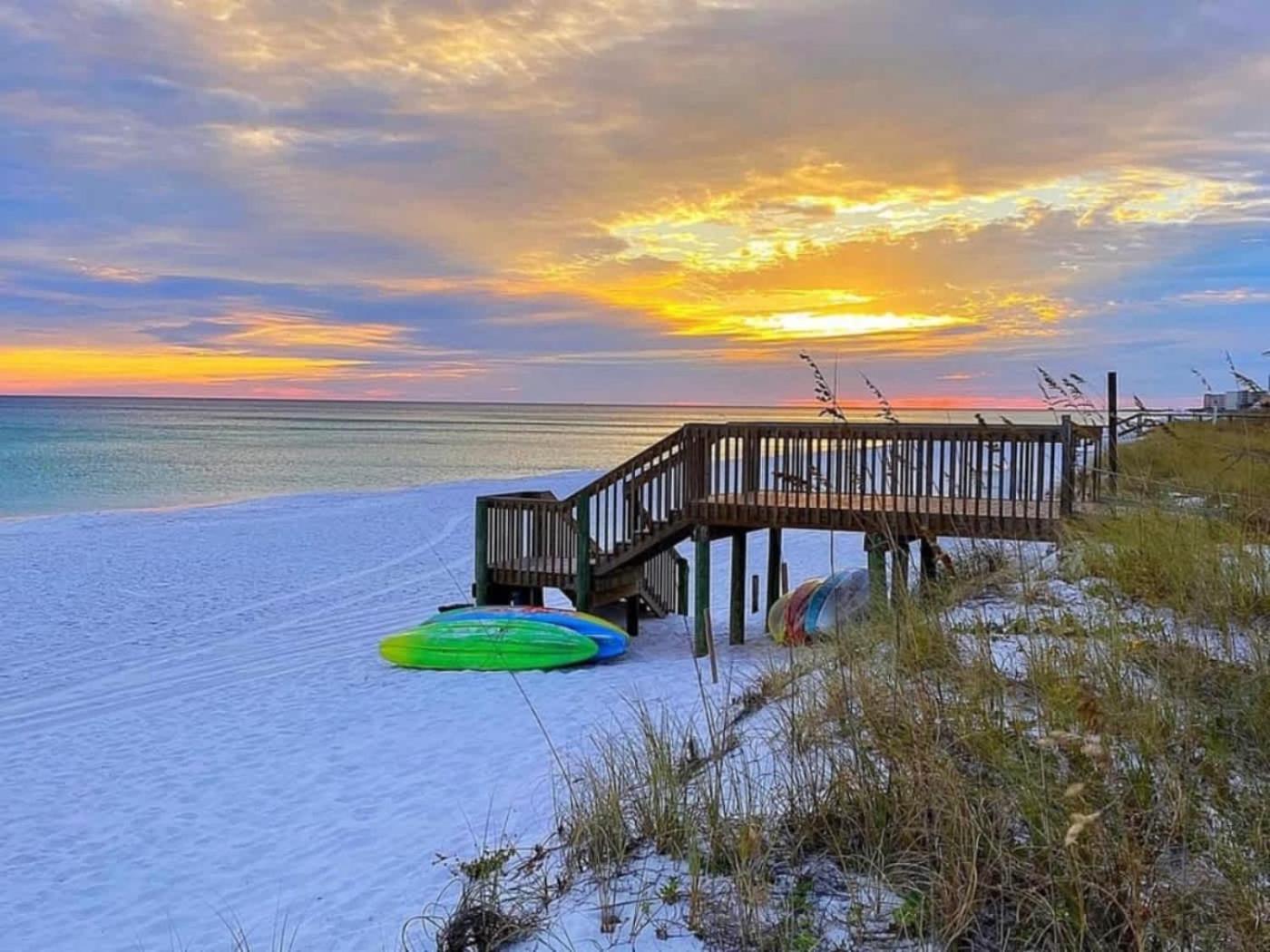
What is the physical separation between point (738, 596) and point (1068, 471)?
Result: 166 inches

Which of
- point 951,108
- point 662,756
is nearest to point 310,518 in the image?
point 951,108

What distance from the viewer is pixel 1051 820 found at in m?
2.94

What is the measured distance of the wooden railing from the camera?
30.3ft

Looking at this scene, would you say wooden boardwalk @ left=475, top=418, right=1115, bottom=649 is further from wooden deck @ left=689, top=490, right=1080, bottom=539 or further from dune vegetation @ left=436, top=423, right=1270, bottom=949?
dune vegetation @ left=436, top=423, right=1270, bottom=949

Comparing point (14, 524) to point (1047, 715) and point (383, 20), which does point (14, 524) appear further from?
point (1047, 715)

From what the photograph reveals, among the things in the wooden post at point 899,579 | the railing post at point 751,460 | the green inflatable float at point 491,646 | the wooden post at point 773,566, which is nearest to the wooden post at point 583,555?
the green inflatable float at point 491,646

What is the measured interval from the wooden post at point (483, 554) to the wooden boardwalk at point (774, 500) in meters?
0.02

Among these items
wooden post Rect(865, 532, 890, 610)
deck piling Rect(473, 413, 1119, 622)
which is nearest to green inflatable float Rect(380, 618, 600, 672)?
deck piling Rect(473, 413, 1119, 622)

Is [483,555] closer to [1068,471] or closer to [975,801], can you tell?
[1068,471]

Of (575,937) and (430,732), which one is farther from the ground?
(575,937)

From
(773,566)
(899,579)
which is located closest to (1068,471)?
(899,579)

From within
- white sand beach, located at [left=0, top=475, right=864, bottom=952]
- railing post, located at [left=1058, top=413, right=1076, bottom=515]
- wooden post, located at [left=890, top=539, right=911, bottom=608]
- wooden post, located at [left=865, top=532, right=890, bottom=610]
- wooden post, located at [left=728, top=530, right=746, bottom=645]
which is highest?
railing post, located at [left=1058, top=413, right=1076, bottom=515]

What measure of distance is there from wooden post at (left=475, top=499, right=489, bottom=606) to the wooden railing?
3 centimetres

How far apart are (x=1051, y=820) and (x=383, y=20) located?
12430 millimetres
